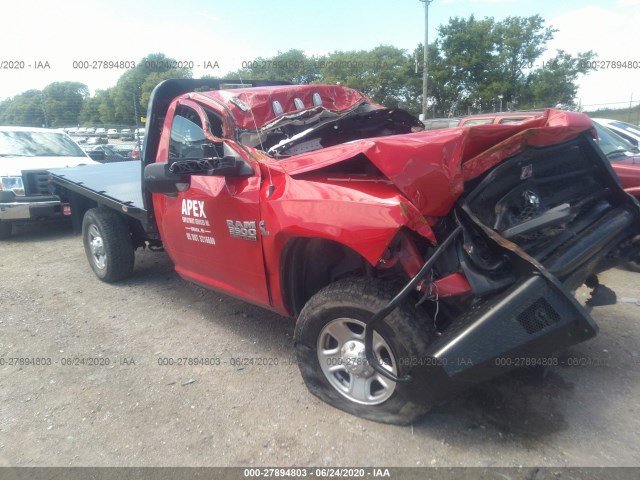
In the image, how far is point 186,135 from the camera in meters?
4.04

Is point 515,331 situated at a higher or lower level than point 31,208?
higher

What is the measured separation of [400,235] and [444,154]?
1.53 ft

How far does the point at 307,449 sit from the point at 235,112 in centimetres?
243

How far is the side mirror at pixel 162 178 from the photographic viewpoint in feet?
11.5

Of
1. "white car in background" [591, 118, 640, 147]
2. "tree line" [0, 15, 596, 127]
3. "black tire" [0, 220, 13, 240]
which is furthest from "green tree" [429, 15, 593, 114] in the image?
"black tire" [0, 220, 13, 240]

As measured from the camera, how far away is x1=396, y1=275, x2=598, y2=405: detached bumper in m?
2.24

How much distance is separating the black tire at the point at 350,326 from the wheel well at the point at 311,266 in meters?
0.29

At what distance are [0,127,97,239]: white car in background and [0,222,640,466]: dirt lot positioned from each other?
3487 millimetres

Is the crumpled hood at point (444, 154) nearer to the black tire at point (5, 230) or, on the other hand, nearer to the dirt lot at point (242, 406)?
the dirt lot at point (242, 406)

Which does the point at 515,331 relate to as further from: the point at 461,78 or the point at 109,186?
the point at 461,78

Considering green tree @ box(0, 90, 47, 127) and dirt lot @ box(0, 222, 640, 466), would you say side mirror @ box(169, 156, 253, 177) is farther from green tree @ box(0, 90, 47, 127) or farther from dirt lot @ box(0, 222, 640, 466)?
green tree @ box(0, 90, 47, 127)

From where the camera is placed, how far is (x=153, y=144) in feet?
15.0

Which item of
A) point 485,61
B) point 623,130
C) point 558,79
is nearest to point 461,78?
point 485,61

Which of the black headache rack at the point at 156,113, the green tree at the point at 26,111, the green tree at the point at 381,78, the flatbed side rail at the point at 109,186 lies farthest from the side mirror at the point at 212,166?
the green tree at the point at 26,111
